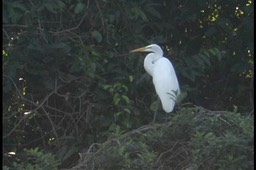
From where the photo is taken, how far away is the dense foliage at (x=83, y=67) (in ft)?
17.3

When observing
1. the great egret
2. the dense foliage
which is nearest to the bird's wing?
the great egret

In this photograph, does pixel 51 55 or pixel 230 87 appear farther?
pixel 230 87

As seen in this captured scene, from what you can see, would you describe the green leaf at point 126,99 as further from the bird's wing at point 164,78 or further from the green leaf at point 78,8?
the green leaf at point 78,8

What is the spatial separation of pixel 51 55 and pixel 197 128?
1625mm

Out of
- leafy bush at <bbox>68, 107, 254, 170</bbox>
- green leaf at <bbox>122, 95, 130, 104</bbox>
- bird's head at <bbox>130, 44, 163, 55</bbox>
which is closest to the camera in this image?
leafy bush at <bbox>68, 107, 254, 170</bbox>

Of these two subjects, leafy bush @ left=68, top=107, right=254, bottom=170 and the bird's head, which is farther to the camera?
the bird's head

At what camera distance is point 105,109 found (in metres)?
5.43

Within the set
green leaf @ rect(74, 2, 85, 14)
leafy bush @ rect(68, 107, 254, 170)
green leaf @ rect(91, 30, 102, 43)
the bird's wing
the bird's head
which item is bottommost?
leafy bush @ rect(68, 107, 254, 170)

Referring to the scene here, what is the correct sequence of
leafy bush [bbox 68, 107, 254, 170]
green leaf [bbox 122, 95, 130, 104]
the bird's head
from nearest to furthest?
leafy bush [bbox 68, 107, 254, 170] → green leaf [bbox 122, 95, 130, 104] → the bird's head

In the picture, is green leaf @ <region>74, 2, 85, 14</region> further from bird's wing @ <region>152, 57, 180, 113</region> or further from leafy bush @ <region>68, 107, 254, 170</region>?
leafy bush @ <region>68, 107, 254, 170</region>

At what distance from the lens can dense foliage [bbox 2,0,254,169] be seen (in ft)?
17.3

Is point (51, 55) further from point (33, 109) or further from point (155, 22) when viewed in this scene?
point (155, 22)

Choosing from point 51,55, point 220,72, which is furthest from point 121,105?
point 220,72

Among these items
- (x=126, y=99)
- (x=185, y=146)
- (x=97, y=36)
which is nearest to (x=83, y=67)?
(x=97, y=36)
